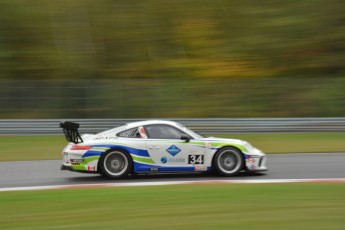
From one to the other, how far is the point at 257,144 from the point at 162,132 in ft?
26.4

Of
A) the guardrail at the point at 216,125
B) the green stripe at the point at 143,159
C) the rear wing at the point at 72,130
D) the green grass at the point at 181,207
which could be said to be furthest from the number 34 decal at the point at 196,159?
the guardrail at the point at 216,125

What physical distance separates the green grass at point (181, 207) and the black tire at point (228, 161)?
182 centimetres

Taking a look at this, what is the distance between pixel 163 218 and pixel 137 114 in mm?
16380

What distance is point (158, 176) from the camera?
12812mm

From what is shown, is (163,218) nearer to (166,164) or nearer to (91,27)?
(166,164)

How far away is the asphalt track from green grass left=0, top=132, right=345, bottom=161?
6.36 feet

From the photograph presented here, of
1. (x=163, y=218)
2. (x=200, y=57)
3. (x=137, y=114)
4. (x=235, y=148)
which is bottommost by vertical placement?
(x=163, y=218)

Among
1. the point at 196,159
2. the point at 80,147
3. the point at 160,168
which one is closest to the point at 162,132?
the point at 160,168

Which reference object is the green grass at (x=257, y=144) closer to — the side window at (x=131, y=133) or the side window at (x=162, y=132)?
the side window at (x=131, y=133)

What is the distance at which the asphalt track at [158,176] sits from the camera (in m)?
12.2

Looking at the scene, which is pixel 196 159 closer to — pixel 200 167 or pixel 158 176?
pixel 200 167

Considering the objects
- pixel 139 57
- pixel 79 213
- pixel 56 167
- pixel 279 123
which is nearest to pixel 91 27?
pixel 139 57

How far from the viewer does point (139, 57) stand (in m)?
32.1

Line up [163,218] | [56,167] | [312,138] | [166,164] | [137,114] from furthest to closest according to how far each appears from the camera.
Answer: [137,114] → [312,138] → [56,167] → [166,164] → [163,218]
